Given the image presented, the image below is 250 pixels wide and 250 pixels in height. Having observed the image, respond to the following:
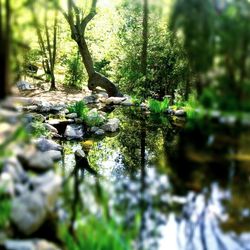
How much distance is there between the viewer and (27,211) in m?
1.98

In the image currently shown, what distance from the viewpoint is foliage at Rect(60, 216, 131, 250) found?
223 centimetres

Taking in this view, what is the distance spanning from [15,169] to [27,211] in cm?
23

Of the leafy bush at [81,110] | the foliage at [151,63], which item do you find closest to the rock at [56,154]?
the leafy bush at [81,110]

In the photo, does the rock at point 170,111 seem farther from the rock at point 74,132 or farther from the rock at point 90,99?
the rock at point 90,99

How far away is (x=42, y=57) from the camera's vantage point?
46.0 feet

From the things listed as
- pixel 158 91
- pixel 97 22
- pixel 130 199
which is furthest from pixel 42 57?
pixel 130 199

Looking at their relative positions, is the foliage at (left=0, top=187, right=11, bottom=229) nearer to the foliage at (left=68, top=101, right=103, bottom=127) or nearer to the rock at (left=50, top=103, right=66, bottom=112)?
the foliage at (left=68, top=101, right=103, bottom=127)

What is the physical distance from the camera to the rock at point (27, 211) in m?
1.98

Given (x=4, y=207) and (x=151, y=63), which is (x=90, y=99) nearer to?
(x=151, y=63)

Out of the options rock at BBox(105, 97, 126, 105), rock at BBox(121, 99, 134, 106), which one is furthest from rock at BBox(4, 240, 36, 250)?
rock at BBox(105, 97, 126, 105)

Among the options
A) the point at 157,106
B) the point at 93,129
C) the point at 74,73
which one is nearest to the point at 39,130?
the point at 93,129

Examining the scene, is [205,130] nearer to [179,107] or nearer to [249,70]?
[249,70]

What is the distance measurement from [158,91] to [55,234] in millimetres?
10039

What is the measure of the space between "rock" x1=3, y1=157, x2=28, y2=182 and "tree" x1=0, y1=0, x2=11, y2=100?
34 cm
